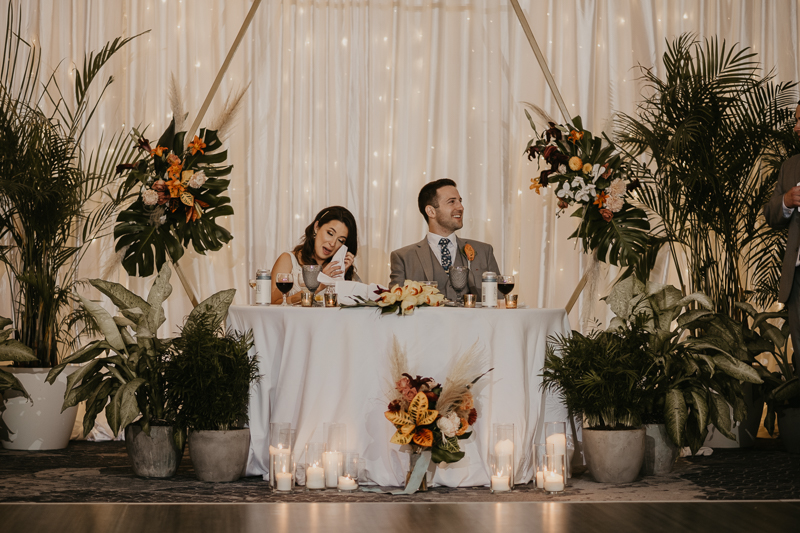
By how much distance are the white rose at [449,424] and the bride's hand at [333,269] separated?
106 cm

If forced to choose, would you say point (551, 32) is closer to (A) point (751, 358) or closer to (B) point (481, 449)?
(A) point (751, 358)

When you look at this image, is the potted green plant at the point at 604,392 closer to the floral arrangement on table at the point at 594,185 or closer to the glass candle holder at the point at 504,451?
the glass candle holder at the point at 504,451

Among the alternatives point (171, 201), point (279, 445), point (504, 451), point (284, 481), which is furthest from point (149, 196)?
point (504, 451)

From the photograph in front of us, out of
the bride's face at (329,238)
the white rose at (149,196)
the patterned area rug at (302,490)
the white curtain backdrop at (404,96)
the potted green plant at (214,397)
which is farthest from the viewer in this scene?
the white curtain backdrop at (404,96)

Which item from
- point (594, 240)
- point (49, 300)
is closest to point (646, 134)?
point (594, 240)

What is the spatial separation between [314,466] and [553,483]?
908 millimetres

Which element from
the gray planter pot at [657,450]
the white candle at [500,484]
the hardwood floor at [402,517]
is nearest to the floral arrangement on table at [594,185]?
the gray planter pot at [657,450]

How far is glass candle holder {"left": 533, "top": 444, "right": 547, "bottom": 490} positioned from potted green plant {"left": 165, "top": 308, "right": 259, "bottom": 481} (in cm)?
114

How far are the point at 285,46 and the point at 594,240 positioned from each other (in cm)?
230

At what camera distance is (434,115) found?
5.28 m

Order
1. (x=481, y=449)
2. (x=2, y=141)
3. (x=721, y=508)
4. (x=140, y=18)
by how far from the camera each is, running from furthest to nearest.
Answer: (x=140, y=18)
(x=2, y=141)
(x=481, y=449)
(x=721, y=508)

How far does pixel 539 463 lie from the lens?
10.8 ft

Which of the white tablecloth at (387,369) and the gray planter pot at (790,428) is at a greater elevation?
the white tablecloth at (387,369)

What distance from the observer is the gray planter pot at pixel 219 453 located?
3359 mm
